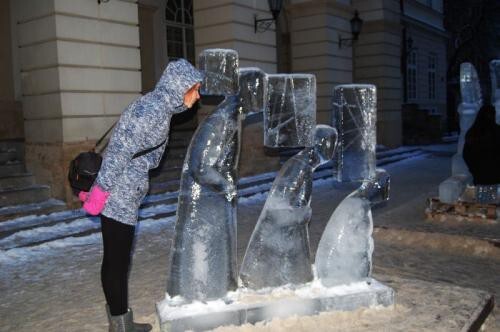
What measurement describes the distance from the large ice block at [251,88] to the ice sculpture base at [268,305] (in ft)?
4.28

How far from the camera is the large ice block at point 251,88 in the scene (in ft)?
10.7

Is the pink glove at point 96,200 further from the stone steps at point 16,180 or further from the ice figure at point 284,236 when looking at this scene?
the stone steps at point 16,180

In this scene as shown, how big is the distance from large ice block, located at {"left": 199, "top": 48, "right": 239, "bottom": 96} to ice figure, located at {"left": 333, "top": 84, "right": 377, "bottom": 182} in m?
0.94

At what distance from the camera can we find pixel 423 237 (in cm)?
578

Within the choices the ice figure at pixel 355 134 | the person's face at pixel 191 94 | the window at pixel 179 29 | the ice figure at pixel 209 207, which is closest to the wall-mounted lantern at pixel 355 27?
the window at pixel 179 29

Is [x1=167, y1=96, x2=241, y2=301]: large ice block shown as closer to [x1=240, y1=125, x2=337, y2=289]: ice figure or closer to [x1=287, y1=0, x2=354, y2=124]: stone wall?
[x1=240, y1=125, x2=337, y2=289]: ice figure

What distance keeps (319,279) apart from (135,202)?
149 cm

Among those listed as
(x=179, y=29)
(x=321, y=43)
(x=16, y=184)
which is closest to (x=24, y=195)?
(x=16, y=184)

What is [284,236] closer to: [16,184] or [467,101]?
[467,101]

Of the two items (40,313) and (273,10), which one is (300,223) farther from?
(273,10)

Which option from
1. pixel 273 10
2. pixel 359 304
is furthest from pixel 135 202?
pixel 273 10

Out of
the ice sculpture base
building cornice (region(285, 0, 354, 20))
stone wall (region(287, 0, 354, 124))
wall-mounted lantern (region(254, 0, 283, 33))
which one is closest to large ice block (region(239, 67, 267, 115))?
the ice sculpture base

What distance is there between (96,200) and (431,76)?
25557 millimetres

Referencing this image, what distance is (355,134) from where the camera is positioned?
3.66m
